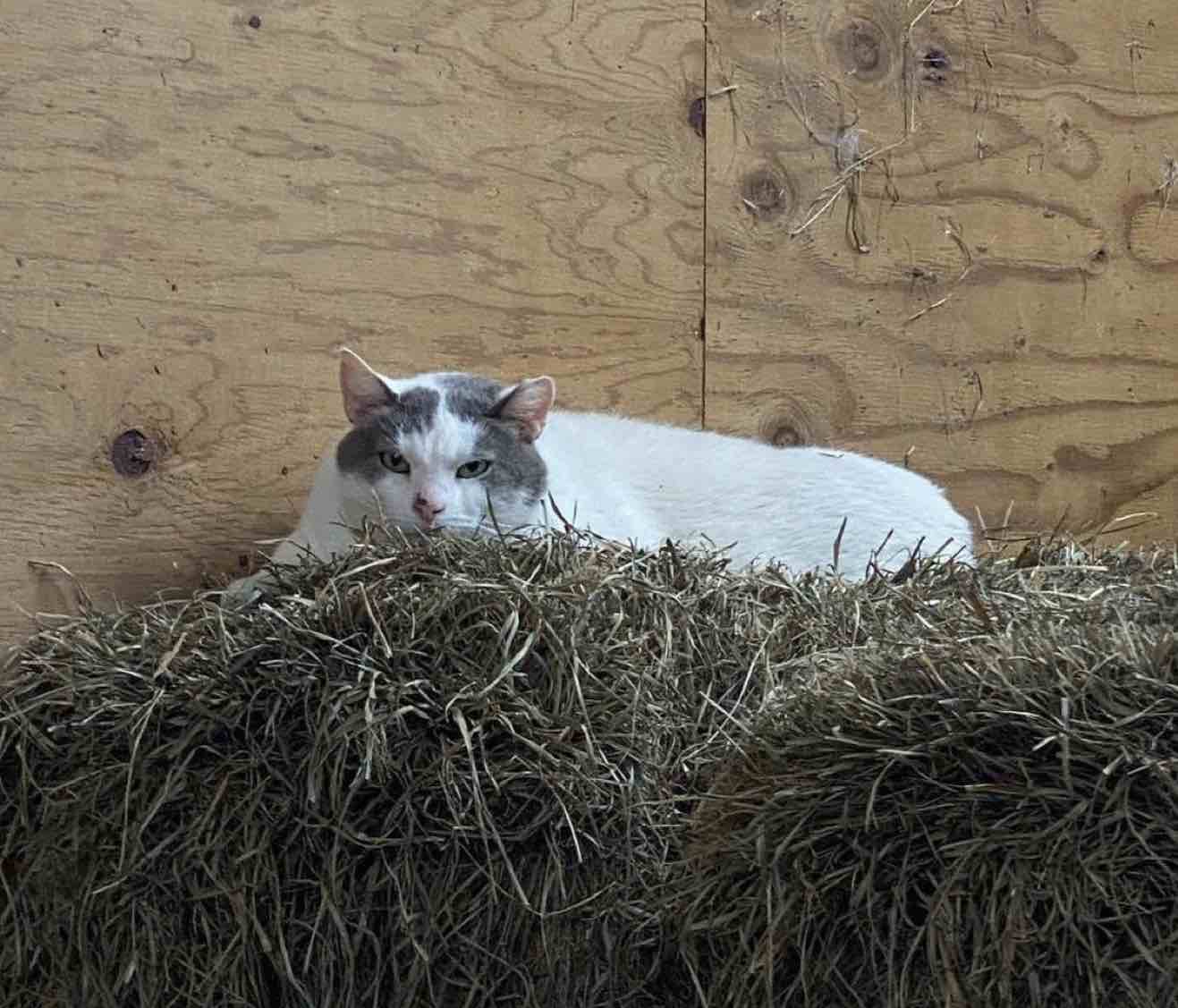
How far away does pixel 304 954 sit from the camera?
1588 mm

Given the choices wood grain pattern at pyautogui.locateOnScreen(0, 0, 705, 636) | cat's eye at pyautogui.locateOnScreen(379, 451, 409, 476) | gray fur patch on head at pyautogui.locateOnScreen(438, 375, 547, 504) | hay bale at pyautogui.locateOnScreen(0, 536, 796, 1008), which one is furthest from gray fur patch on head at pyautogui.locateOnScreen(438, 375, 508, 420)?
hay bale at pyautogui.locateOnScreen(0, 536, 796, 1008)

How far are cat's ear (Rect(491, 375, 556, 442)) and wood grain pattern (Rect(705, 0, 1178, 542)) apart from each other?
59 centimetres

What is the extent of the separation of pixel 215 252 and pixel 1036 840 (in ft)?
5.16

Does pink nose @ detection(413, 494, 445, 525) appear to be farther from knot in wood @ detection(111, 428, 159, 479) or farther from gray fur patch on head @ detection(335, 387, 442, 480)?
knot in wood @ detection(111, 428, 159, 479)

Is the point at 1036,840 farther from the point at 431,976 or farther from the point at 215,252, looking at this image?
the point at 215,252

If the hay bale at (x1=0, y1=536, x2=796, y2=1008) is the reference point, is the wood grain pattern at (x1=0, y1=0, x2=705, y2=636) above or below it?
above

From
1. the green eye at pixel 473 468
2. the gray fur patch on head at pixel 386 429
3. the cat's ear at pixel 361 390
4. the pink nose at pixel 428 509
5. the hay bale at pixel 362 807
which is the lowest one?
the hay bale at pixel 362 807

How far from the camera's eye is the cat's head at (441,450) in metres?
2.20

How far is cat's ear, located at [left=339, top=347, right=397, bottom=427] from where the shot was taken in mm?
2215

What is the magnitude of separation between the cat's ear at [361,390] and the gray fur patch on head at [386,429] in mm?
11

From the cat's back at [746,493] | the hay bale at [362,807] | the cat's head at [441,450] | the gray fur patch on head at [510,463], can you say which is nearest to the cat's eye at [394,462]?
the cat's head at [441,450]

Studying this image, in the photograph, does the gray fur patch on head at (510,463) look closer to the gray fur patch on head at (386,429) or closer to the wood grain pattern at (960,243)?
the gray fur patch on head at (386,429)

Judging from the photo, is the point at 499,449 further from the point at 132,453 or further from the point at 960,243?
the point at 960,243

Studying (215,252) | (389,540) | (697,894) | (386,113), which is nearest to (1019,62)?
(386,113)
